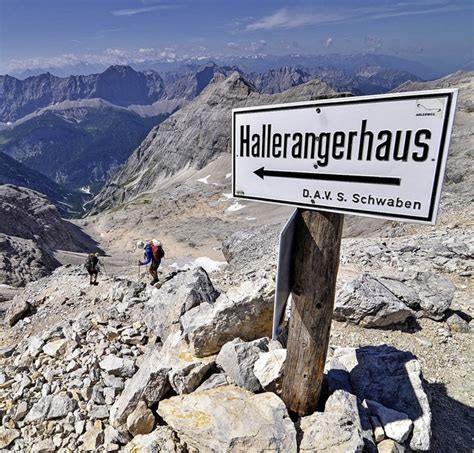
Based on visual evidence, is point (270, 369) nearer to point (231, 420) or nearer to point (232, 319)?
point (231, 420)

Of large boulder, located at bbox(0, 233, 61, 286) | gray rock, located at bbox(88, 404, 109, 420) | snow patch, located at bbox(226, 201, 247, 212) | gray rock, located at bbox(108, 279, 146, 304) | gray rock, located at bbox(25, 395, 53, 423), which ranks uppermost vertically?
gray rock, located at bbox(88, 404, 109, 420)

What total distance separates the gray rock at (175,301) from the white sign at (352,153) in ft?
15.7

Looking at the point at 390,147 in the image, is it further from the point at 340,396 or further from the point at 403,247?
the point at 403,247

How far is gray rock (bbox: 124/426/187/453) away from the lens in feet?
16.0

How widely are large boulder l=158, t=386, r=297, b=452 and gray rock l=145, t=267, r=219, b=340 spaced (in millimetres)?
2725

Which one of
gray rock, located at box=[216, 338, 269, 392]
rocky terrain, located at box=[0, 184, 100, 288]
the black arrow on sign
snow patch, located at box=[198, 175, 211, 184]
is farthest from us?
snow patch, located at box=[198, 175, 211, 184]

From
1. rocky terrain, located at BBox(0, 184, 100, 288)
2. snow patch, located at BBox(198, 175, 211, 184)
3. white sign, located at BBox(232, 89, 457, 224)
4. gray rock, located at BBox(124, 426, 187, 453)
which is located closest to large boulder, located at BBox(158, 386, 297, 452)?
gray rock, located at BBox(124, 426, 187, 453)

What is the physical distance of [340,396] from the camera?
475 centimetres

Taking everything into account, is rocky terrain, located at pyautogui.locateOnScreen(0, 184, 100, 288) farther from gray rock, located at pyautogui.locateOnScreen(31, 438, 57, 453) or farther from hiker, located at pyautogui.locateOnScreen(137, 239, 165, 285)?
gray rock, located at pyautogui.locateOnScreen(31, 438, 57, 453)

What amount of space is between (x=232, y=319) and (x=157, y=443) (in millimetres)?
2313

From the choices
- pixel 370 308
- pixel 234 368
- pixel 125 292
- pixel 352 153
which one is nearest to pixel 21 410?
pixel 234 368

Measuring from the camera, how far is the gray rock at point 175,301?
317 inches

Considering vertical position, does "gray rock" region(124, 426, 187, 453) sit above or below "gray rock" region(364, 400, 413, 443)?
below

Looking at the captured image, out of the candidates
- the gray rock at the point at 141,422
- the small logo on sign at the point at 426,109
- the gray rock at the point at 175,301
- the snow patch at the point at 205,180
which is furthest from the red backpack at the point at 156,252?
the snow patch at the point at 205,180
